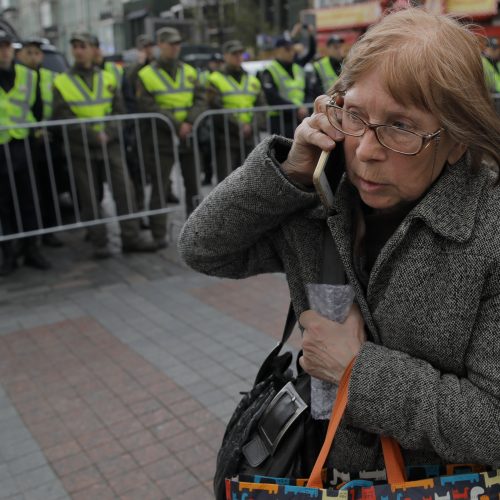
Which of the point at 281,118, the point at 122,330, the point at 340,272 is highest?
the point at 340,272

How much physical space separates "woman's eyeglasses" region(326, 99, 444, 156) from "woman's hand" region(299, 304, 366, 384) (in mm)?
363

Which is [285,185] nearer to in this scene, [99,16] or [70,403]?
[70,403]

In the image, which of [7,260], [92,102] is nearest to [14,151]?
[92,102]

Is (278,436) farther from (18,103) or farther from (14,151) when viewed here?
(18,103)

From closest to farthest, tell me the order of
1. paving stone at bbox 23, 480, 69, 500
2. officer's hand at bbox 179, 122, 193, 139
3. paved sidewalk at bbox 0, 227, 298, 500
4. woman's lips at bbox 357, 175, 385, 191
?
1. woman's lips at bbox 357, 175, 385, 191
2. paving stone at bbox 23, 480, 69, 500
3. paved sidewalk at bbox 0, 227, 298, 500
4. officer's hand at bbox 179, 122, 193, 139

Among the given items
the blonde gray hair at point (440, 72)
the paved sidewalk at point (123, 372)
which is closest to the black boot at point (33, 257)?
the paved sidewalk at point (123, 372)

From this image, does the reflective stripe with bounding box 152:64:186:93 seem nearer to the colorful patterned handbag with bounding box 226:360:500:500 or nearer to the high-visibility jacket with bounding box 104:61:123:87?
the high-visibility jacket with bounding box 104:61:123:87

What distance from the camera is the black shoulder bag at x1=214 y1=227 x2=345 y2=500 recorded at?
4.65 feet

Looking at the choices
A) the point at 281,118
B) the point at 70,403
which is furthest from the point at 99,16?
the point at 70,403

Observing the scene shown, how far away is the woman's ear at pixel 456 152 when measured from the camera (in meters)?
1.23

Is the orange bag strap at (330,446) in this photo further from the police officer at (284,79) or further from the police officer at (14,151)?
the police officer at (284,79)

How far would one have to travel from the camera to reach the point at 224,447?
5.10ft

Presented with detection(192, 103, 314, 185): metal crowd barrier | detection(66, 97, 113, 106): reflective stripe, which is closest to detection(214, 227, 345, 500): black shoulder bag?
detection(66, 97, 113, 106): reflective stripe

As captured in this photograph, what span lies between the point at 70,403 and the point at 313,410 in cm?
254
